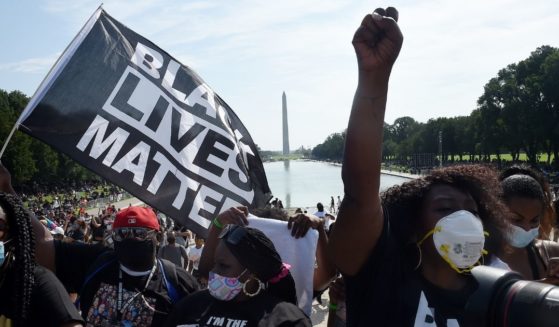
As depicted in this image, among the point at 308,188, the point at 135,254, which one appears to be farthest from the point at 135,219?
the point at 308,188

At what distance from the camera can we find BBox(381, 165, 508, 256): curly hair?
221 centimetres

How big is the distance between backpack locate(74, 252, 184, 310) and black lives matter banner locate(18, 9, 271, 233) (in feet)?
3.79

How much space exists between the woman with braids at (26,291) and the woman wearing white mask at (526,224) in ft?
8.93

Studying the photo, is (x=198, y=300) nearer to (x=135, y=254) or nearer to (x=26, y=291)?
(x=135, y=254)

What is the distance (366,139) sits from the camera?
5.78 feet

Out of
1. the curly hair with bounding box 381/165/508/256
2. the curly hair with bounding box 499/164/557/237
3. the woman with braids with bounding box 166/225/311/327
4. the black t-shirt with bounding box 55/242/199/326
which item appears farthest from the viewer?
the curly hair with bounding box 499/164/557/237

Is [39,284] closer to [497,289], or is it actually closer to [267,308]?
[267,308]

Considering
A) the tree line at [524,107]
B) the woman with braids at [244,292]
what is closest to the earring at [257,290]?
the woman with braids at [244,292]

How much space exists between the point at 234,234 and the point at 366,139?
Result: 1.27 meters

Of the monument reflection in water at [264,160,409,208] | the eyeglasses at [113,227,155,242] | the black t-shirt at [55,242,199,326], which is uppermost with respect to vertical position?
the eyeglasses at [113,227,155,242]

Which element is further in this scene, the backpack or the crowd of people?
the backpack

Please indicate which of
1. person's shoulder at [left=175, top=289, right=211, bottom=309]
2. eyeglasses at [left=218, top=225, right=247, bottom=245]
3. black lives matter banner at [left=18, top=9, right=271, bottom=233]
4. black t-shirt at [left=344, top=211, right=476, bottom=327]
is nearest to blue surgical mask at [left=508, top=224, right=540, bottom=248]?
black t-shirt at [left=344, top=211, right=476, bottom=327]

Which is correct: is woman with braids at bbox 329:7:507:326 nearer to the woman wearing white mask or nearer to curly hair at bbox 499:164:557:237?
the woman wearing white mask

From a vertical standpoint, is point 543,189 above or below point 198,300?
above
